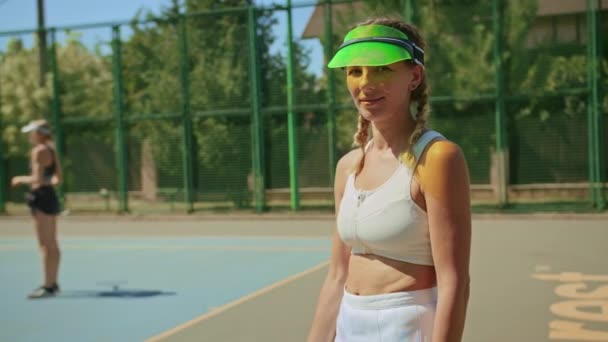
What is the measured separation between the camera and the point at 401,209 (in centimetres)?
198

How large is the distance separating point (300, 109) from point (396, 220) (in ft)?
51.9

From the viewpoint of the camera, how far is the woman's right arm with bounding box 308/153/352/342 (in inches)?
91.6

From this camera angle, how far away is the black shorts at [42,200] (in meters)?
8.29

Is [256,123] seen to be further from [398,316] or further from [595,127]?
[398,316]

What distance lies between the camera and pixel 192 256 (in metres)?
11.4

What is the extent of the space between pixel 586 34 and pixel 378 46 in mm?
15613

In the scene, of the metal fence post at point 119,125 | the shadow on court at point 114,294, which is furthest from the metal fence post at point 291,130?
the shadow on court at point 114,294

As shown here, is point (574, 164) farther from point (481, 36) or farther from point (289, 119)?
point (289, 119)

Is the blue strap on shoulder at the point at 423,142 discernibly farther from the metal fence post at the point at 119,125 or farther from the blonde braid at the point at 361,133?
the metal fence post at the point at 119,125

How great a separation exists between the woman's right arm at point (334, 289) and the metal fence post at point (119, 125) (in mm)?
17603

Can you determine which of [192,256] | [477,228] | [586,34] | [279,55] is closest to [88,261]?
[192,256]

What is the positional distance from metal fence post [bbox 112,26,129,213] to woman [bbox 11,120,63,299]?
10940 millimetres

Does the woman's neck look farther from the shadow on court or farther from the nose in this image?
the shadow on court

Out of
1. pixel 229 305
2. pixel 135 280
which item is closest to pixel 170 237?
pixel 135 280
